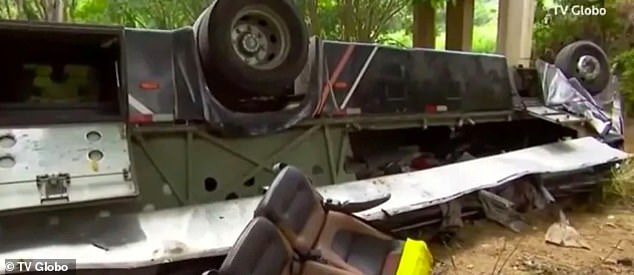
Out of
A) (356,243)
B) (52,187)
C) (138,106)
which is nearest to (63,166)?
(52,187)

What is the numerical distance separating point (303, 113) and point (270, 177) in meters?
0.37

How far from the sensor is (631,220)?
4.31m

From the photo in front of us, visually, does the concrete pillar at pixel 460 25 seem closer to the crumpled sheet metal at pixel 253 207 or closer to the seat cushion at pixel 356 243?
the crumpled sheet metal at pixel 253 207

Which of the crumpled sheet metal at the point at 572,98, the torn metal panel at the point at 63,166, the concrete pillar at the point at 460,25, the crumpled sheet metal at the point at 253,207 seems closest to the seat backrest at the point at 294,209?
the crumpled sheet metal at the point at 253,207

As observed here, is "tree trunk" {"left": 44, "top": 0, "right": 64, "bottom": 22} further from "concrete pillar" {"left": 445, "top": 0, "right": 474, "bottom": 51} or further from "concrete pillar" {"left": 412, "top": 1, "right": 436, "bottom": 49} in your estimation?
"concrete pillar" {"left": 445, "top": 0, "right": 474, "bottom": 51}

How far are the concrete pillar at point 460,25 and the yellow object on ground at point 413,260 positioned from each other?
6588 mm

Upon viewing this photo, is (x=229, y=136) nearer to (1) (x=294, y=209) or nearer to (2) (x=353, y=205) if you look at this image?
(2) (x=353, y=205)

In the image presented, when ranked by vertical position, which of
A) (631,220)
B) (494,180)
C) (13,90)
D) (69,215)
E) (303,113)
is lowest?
(631,220)

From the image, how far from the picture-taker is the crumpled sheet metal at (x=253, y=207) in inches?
79.8

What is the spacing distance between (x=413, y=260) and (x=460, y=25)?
22.3 ft

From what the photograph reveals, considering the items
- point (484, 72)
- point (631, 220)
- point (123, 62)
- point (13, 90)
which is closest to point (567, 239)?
point (631, 220)

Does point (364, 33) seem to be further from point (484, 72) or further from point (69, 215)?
point (69, 215)

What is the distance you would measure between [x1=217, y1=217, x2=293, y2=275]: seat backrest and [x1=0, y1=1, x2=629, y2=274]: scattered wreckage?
0.09 ft

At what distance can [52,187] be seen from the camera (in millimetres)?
2113
